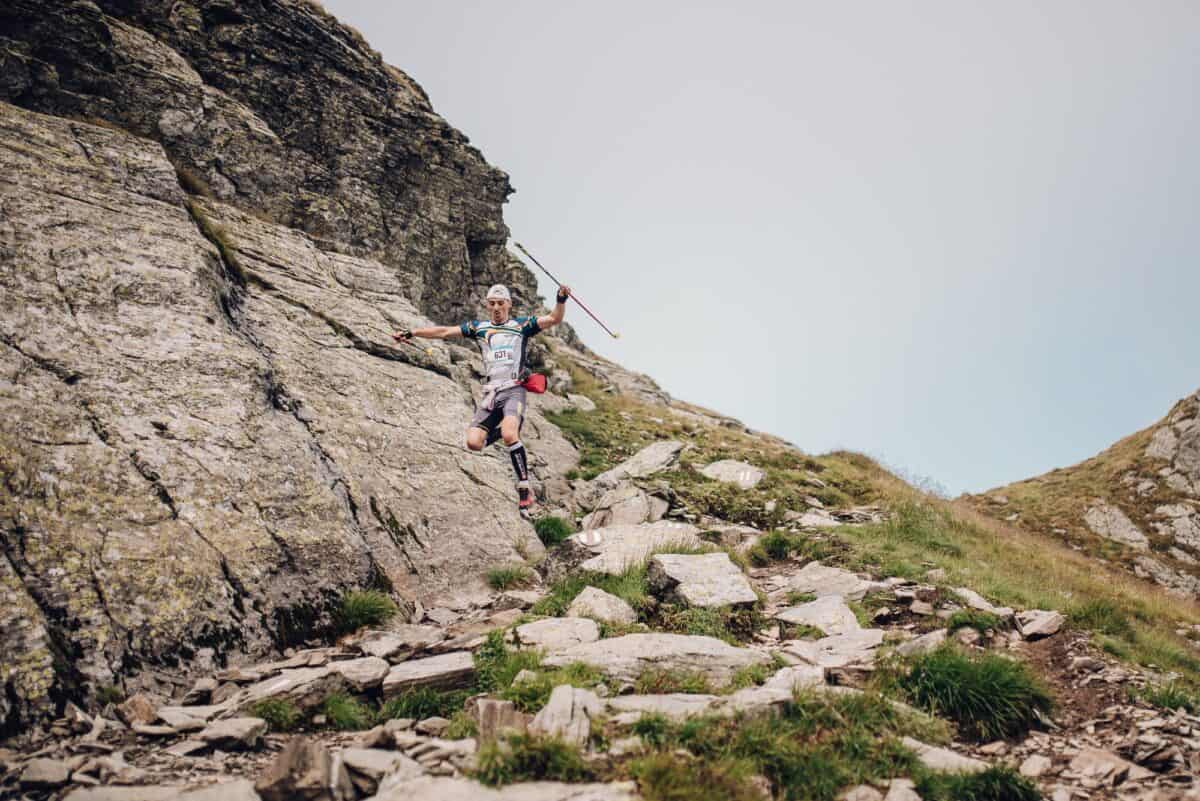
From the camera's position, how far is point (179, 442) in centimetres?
894

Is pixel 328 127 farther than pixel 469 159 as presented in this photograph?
No

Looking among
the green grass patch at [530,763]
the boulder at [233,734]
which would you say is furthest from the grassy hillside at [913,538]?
the boulder at [233,734]

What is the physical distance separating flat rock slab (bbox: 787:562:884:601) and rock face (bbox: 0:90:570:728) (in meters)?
5.63

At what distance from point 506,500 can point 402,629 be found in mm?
4776

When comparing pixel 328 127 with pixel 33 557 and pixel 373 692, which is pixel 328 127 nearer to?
A: pixel 33 557

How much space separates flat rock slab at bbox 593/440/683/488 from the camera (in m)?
18.2

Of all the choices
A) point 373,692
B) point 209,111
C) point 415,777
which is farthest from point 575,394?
point 415,777

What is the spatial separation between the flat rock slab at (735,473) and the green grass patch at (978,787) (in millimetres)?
12164

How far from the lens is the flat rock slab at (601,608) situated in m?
8.24

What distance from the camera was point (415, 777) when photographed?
4629mm

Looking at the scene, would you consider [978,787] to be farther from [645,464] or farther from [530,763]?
[645,464]

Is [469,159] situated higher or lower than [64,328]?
higher

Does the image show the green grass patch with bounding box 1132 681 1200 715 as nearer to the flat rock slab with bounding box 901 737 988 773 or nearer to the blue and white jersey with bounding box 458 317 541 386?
the flat rock slab with bounding box 901 737 988 773

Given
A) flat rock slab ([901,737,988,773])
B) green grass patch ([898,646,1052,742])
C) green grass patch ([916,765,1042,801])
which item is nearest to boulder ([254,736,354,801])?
green grass patch ([916,765,1042,801])
